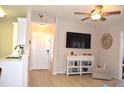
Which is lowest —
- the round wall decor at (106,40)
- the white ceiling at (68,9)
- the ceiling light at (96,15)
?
the round wall decor at (106,40)

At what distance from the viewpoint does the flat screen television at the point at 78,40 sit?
22.7ft

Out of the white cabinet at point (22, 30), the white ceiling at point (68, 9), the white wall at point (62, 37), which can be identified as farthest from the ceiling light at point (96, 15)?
the white wall at point (62, 37)

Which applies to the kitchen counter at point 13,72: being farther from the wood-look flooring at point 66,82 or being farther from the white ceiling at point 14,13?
the white ceiling at point 14,13

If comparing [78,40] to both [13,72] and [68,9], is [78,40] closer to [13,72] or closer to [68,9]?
[68,9]

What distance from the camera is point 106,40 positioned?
673 cm

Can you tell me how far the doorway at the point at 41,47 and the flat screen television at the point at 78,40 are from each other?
138 cm

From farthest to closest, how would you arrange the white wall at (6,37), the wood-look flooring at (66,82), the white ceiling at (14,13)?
the white wall at (6,37)
the wood-look flooring at (66,82)
the white ceiling at (14,13)

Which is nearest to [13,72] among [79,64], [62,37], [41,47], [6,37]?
[6,37]
